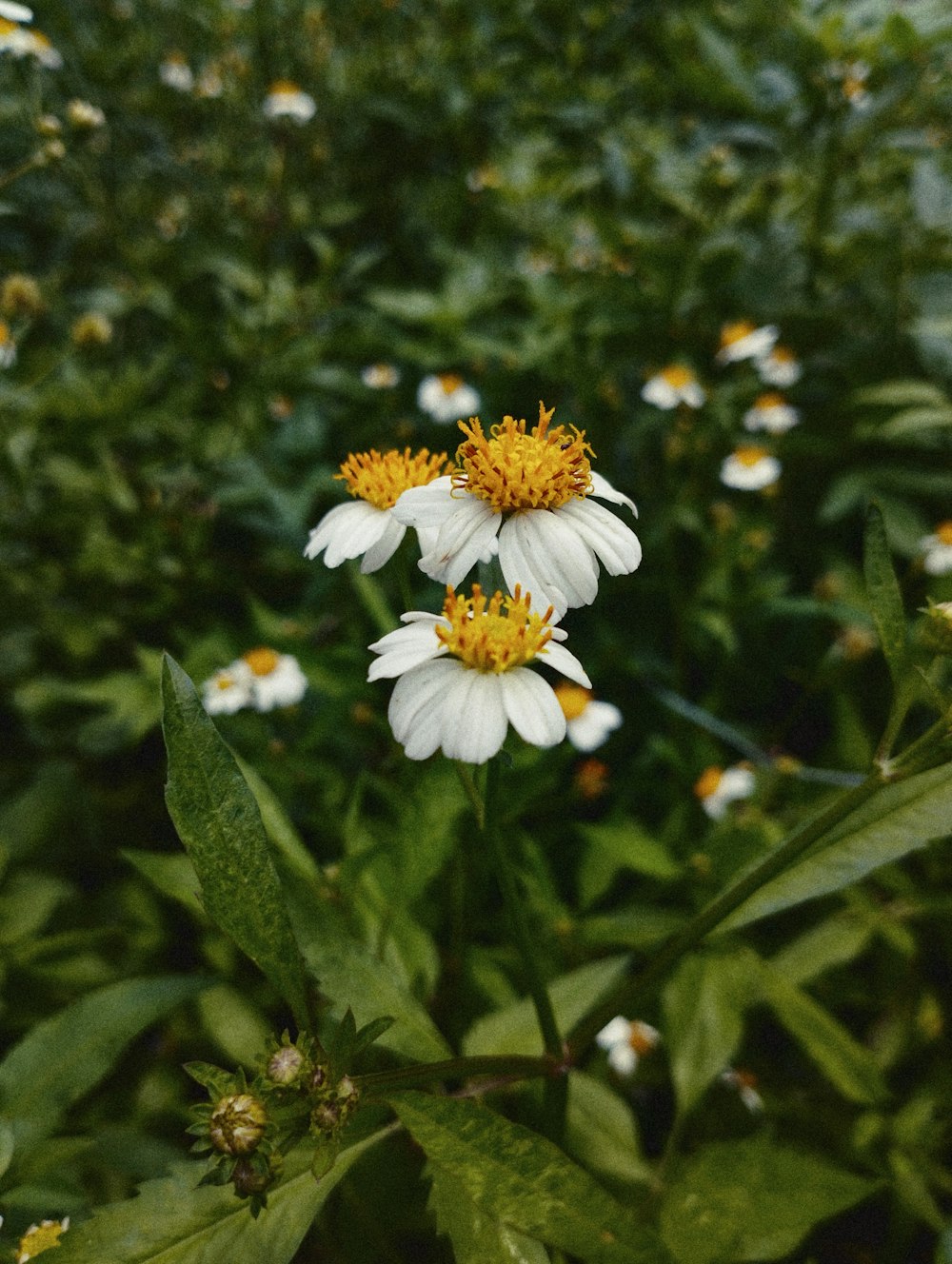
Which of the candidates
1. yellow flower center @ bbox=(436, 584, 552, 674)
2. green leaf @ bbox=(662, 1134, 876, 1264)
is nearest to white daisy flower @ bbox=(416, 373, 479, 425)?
yellow flower center @ bbox=(436, 584, 552, 674)

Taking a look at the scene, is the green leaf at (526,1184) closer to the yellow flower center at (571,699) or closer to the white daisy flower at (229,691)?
the yellow flower center at (571,699)

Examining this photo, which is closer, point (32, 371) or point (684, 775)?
point (684, 775)

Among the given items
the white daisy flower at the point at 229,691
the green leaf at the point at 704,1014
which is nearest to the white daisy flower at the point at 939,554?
the green leaf at the point at 704,1014

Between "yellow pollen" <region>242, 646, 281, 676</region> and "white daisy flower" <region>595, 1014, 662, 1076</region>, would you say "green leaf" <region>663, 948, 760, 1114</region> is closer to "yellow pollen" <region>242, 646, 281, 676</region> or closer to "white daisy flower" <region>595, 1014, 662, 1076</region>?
"white daisy flower" <region>595, 1014, 662, 1076</region>

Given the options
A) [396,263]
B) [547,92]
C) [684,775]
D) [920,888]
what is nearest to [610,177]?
[547,92]

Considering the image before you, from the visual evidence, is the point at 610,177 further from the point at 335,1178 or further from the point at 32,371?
the point at 335,1178

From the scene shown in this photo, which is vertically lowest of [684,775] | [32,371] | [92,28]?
[684,775]

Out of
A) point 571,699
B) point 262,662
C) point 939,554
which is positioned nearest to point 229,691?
point 262,662
